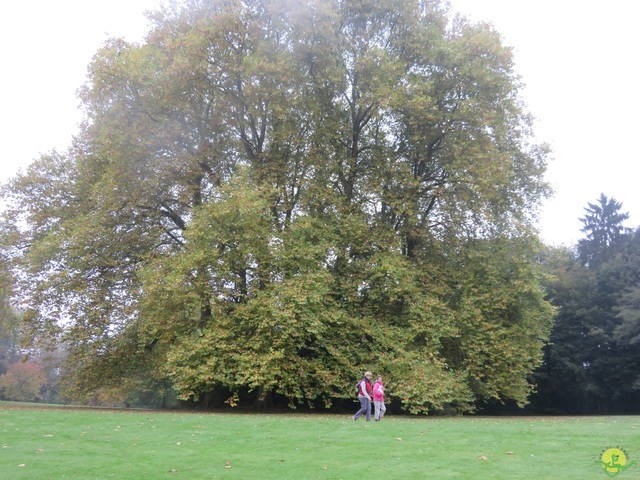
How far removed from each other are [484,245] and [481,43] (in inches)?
370

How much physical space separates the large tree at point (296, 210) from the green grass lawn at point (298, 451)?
6.36m

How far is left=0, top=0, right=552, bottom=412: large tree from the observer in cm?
2156

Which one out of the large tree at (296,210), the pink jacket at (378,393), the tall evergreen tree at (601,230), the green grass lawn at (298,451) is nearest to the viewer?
the green grass lawn at (298,451)

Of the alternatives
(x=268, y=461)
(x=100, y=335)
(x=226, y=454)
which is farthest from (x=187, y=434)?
(x=100, y=335)

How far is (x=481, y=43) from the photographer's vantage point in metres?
24.2

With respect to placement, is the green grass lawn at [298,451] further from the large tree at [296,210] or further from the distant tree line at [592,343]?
the distant tree line at [592,343]

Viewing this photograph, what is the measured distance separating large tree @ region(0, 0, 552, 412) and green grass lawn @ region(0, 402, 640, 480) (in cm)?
636

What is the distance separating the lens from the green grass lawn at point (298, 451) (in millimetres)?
9180

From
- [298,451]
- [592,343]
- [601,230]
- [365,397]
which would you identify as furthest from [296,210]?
[601,230]

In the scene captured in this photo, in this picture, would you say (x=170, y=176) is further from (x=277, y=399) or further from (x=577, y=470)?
Answer: (x=577, y=470)

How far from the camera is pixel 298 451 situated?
36.6 feet

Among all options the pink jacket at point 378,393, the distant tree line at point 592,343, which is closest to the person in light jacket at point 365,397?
the pink jacket at point 378,393

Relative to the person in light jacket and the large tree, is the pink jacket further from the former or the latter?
the large tree

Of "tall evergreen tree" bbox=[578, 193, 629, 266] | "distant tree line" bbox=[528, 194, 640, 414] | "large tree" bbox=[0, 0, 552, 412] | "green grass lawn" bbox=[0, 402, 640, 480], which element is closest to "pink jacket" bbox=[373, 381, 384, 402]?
"green grass lawn" bbox=[0, 402, 640, 480]
